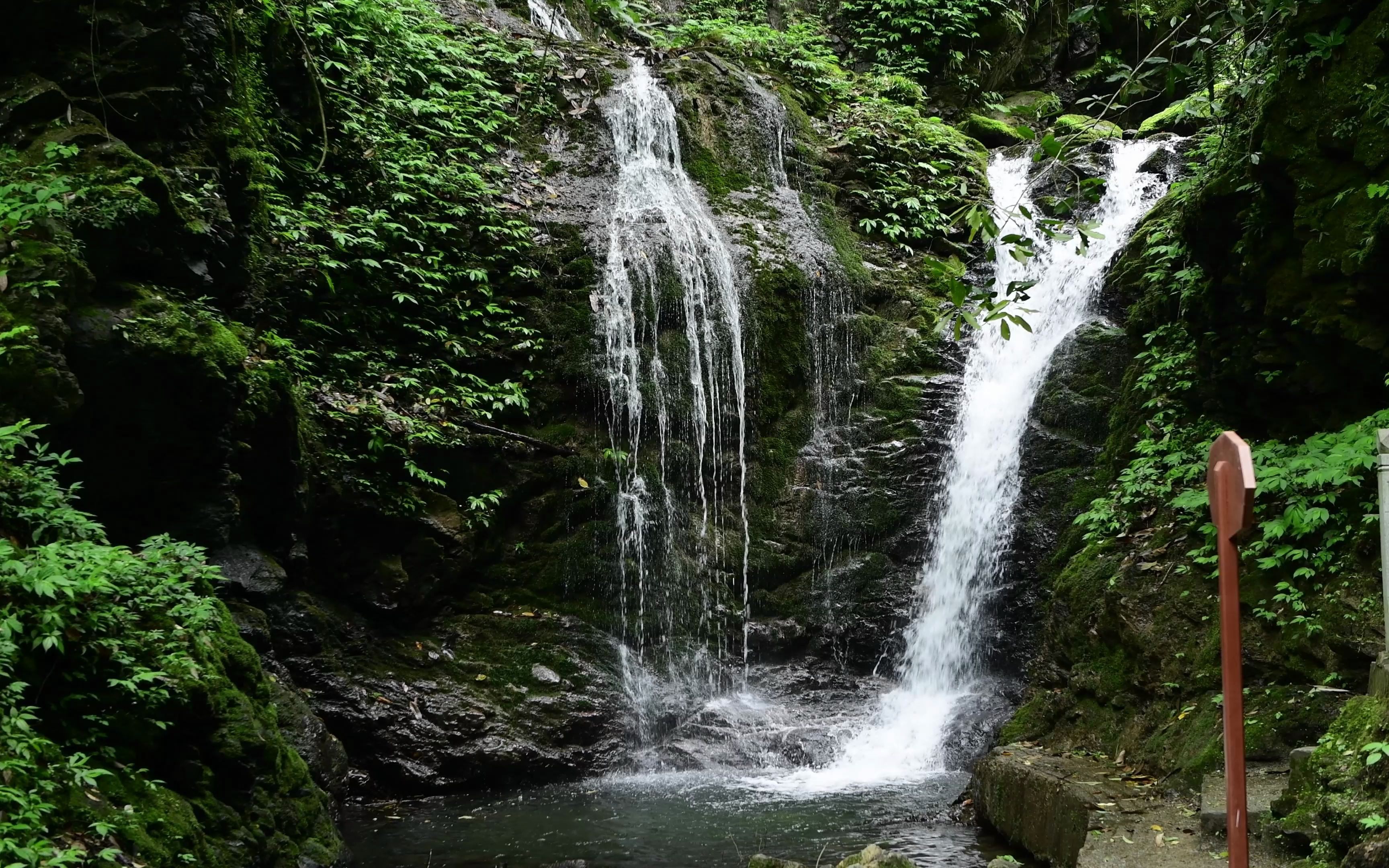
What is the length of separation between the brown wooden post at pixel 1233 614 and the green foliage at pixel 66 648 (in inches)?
145

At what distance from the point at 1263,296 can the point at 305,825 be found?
6.82m

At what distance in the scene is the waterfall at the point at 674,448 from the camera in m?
10.2

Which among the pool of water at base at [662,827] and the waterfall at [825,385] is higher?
the waterfall at [825,385]

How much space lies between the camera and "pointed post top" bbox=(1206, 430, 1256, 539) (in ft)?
7.84

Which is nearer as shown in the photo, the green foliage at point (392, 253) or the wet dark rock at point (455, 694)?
the wet dark rock at point (455, 694)

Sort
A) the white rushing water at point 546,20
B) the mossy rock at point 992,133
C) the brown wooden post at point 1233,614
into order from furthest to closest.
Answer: the mossy rock at point 992,133 → the white rushing water at point 546,20 → the brown wooden post at point 1233,614

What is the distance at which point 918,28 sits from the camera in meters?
16.7

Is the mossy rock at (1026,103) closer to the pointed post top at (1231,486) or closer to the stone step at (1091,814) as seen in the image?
the stone step at (1091,814)

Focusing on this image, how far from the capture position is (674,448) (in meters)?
10.7

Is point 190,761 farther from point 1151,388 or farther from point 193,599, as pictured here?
point 1151,388

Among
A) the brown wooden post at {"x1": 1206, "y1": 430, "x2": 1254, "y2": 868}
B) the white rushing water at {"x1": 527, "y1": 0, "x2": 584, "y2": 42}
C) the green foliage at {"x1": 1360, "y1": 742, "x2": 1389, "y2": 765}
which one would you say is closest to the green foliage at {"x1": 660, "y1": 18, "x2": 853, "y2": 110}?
the white rushing water at {"x1": 527, "y1": 0, "x2": 584, "y2": 42}

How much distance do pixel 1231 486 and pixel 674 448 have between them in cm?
841

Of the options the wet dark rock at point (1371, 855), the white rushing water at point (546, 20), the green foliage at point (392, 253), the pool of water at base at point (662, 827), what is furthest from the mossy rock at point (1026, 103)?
the wet dark rock at point (1371, 855)

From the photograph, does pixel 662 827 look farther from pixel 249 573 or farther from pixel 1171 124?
pixel 1171 124
